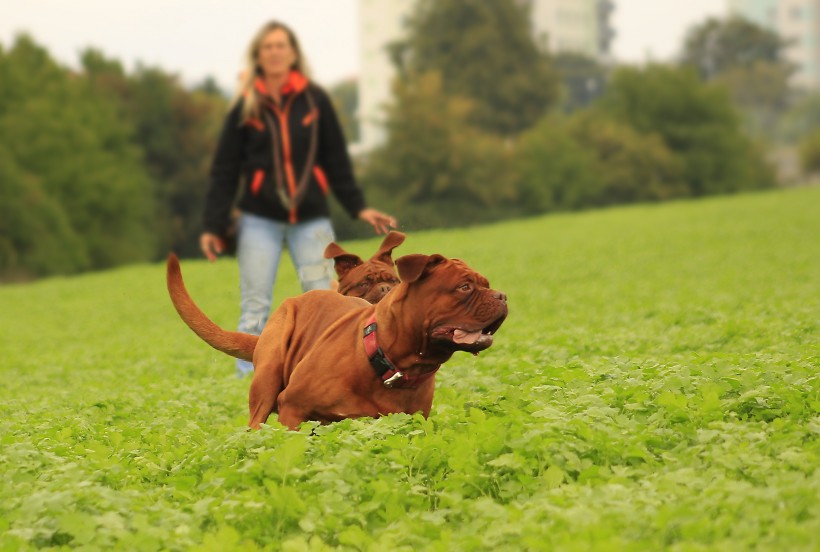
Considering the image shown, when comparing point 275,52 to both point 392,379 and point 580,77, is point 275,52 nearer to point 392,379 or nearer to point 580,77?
point 392,379

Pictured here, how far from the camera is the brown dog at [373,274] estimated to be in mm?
9320

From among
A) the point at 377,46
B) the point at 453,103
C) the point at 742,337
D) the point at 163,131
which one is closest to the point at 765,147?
the point at 453,103

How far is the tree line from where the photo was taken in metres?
62.4

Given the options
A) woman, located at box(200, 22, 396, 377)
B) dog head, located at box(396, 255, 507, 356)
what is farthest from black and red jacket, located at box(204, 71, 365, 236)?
→ dog head, located at box(396, 255, 507, 356)

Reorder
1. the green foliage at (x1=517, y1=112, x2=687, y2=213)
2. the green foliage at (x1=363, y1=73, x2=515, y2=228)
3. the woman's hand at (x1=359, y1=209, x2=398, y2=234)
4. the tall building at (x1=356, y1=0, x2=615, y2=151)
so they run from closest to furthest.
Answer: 1. the woman's hand at (x1=359, y1=209, x2=398, y2=234)
2. the green foliage at (x1=363, y1=73, x2=515, y2=228)
3. the green foliage at (x1=517, y1=112, x2=687, y2=213)
4. the tall building at (x1=356, y1=0, x2=615, y2=151)

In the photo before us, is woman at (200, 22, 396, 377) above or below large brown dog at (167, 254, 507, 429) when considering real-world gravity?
above

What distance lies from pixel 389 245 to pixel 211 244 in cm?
283

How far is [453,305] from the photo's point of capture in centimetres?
737

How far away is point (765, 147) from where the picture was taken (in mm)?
99438

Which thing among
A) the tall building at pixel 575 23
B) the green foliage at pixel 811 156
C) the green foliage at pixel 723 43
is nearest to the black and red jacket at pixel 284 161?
the green foliage at pixel 811 156

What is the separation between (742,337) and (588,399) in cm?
544

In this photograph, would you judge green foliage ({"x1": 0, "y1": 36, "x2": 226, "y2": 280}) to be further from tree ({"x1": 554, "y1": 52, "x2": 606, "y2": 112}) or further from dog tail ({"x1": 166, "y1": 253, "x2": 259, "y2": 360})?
tree ({"x1": 554, "y1": 52, "x2": 606, "y2": 112})

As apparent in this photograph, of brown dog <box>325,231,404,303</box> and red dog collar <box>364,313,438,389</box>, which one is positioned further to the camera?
brown dog <box>325,231,404,303</box>

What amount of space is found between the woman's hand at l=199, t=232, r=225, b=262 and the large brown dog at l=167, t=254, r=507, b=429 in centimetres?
325
